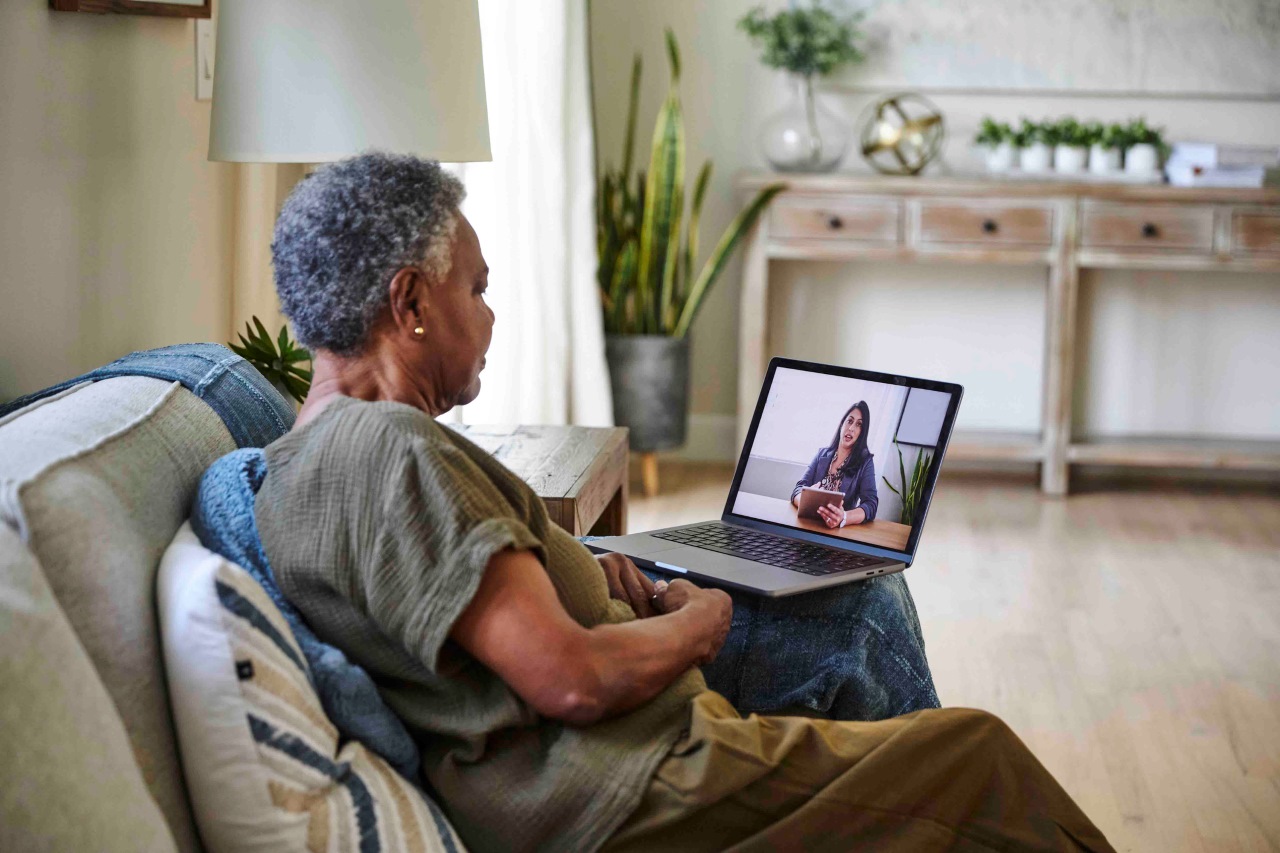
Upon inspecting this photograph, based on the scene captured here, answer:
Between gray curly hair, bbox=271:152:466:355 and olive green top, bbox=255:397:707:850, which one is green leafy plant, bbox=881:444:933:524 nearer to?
olive green top, bbox=255:397:707:850

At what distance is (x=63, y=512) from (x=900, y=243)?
3.55 meters

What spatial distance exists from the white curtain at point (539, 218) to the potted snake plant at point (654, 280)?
15 centimetres

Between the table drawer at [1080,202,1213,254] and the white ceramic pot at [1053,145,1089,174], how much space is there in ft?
0.66

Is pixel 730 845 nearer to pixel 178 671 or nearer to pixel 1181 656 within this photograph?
pixel 178 671

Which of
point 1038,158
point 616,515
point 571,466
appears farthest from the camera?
point 1038,158

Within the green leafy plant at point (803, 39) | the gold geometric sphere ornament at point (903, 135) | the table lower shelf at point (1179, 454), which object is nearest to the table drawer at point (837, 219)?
the gold geometric sphere ornament at point (903, 135)

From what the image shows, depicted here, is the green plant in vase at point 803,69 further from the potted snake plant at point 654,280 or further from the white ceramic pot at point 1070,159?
the white ceramic pot at point 1070,159

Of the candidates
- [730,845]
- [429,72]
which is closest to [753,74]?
[429,72]

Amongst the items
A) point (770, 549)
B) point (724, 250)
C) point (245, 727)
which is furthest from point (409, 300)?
point (724, 250)

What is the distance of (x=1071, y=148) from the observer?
4.32 metres

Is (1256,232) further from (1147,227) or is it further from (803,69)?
(803,69)

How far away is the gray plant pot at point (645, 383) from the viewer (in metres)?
4.15

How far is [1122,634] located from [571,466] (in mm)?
1654

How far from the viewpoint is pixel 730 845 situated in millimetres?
1153
